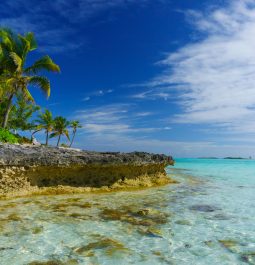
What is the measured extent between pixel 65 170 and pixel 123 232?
6.26 m

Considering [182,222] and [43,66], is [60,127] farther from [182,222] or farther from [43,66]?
[182,222]

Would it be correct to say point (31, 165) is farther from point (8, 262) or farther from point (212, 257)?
point (212, 257)

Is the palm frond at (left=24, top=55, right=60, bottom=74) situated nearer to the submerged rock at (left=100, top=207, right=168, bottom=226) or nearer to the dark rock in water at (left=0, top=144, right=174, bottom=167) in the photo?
the dark rock in water at (left=0, top=144, right=174, bottom=167)

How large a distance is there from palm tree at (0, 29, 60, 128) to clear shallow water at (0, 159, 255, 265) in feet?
48.4

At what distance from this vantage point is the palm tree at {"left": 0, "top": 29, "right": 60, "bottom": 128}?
22.9 m

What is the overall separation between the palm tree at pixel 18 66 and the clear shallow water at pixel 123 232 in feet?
48.4

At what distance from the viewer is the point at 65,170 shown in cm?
1259

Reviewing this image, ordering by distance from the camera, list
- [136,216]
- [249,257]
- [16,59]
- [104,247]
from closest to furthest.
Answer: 1. [249,257]
2. [104,247]
3. [136,216]
4. [16,59]

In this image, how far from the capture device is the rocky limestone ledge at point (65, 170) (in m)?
11.3

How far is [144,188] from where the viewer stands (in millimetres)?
14633

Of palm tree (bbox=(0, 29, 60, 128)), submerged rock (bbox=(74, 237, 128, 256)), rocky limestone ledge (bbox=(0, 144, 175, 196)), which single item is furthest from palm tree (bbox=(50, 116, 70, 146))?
submerged rock (bbox=(74, 237, 128, 256))

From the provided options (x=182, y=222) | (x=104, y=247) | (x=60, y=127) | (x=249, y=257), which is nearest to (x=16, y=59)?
(x=182, y=222)

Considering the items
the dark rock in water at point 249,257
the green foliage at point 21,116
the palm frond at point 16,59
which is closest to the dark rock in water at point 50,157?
the dark rock in water at point 249,257

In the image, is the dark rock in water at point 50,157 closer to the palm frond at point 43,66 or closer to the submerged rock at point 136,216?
the submerged rock at point 136,216
